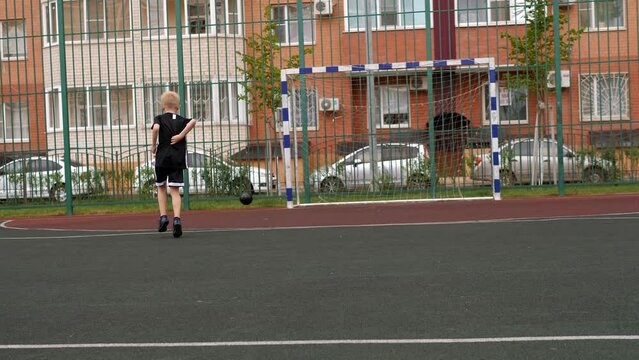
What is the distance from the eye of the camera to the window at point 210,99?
1895 cm

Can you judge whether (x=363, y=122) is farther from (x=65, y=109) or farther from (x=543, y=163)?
(x=65, y=109)

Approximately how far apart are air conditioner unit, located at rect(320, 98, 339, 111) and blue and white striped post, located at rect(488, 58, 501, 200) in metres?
2.81

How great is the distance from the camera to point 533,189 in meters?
19.0

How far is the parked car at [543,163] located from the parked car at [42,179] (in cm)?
682

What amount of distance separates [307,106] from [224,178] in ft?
6.20

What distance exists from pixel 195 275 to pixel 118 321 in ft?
6.70

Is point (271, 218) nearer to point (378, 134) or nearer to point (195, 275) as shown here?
point (378, 134)

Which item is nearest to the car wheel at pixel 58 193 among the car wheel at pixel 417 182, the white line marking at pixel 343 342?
the car wheel at pixel 417 182

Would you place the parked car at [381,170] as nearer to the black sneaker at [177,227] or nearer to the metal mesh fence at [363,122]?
the metal mesh fence at [363,122]

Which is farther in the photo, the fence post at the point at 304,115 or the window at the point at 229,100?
the window at the point at 229,100

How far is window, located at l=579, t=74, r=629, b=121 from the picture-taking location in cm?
1897

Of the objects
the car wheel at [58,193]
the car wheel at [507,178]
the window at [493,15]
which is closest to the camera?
the car wheel at [507,178]

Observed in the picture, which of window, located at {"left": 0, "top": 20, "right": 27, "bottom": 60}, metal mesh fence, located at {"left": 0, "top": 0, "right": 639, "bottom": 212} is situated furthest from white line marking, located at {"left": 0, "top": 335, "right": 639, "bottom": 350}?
window, located at {"left": 0, "top": 20, "right": 27, "bottom": 60}

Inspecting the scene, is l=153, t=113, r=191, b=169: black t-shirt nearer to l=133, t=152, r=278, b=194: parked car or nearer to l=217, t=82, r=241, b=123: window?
l=217, t=82, r=241, b=123: window
